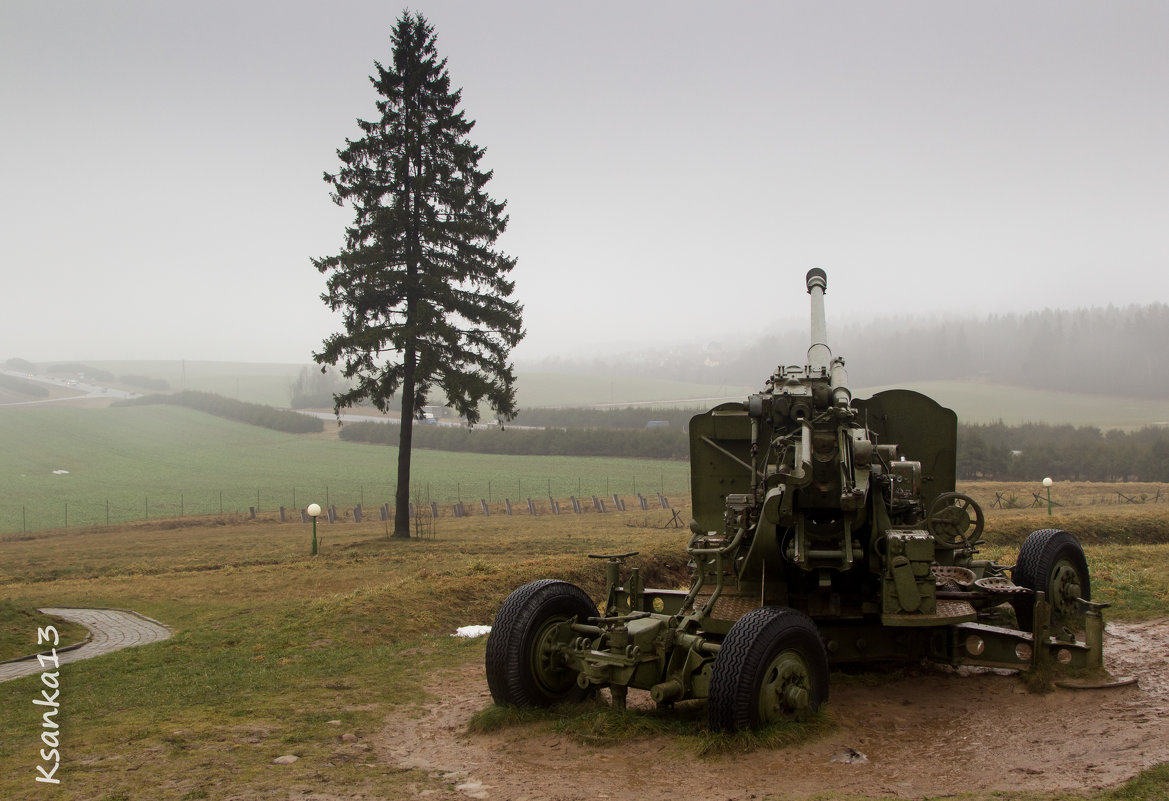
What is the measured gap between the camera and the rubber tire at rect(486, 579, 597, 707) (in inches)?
295

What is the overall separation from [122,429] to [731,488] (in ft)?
251

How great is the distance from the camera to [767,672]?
6496mm

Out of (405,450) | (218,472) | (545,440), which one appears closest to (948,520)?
(405,450)

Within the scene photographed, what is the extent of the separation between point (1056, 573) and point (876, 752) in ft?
14.1

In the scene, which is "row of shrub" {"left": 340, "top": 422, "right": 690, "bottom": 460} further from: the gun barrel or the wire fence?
the gun barrel

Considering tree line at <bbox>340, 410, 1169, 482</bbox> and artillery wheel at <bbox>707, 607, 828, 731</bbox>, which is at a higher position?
tree line at <bbox>340, 410, 1169, 482</bbox>

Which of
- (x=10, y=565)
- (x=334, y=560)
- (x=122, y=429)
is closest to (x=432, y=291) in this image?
(x=334, y=560)


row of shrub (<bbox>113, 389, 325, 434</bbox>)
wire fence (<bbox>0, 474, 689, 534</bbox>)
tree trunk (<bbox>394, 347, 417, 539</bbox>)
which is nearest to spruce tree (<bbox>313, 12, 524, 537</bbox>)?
tree trunk (<bbox>394, 347, 417, 539</bbox>)

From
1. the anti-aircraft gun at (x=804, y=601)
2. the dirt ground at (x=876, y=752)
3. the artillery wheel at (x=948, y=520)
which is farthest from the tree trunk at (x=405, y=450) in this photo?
the artillery wheel at (x=948, y=520)

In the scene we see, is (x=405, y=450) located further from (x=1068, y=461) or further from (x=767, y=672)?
(x=1068, y=461)

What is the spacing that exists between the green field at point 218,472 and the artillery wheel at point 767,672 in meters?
36.4

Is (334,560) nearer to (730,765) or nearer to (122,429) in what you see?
(730,765)

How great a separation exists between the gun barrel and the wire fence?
87.0ft

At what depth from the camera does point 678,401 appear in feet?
352
